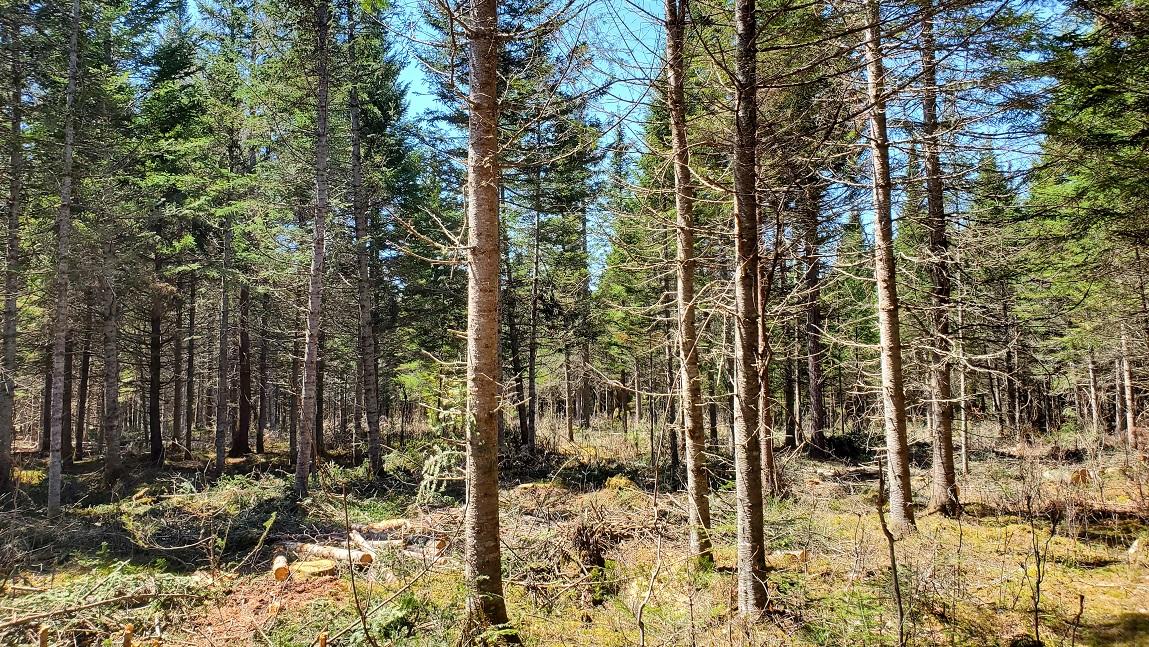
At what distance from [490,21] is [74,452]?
26.8 meters

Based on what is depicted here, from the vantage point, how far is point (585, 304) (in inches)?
773

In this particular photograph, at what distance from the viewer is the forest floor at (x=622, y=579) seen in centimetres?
472

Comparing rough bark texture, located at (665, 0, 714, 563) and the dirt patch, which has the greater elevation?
rough bark texture, located at (665, 0, 714, 563)

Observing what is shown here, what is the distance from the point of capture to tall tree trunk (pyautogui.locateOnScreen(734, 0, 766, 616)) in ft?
13.3

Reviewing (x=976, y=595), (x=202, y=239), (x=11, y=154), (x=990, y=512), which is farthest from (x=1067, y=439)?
(x=11, y=154)

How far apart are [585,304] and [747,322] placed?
15612 mm

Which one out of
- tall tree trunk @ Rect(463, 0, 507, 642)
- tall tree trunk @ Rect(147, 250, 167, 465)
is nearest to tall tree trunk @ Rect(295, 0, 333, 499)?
tall tree trunk @ Rect(147, 250, 167, 465)

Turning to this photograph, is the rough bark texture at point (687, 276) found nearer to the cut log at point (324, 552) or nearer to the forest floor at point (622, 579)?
the forest floor at point (622, 579)

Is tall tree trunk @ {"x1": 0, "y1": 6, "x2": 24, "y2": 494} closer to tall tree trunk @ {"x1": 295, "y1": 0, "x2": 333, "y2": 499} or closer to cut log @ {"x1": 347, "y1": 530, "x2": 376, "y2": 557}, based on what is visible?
tall tree trunk @ {"x1": 295, "y1": 0, "x2": 333, "y2": 499}

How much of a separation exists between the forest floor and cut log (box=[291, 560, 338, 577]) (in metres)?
0.21

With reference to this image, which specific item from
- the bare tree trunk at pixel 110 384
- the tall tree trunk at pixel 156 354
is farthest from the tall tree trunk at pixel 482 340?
the tall tree trunk at pixel 156 354

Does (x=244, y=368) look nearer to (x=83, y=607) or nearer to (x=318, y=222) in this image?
(x=318, y=222)

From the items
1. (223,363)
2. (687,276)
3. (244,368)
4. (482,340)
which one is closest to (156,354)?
(244,368)

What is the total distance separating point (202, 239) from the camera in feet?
58.2
